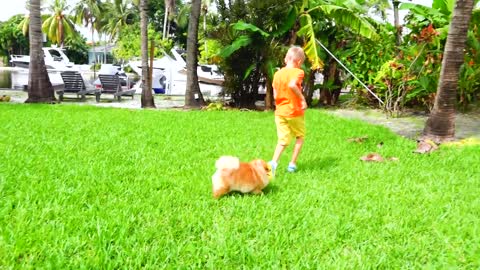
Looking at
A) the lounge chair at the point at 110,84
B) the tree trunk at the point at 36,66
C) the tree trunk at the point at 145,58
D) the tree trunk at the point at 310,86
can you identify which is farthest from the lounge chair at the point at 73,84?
the tree trunk at the point at 310,86

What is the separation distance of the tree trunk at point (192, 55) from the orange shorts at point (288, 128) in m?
8.82

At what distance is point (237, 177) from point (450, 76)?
4457mm

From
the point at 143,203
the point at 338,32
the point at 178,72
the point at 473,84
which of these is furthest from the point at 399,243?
the point at 178,72

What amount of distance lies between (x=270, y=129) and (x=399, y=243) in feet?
18.0

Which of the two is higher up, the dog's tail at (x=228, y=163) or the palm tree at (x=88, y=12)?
the palm tree at (x=88, y=12)

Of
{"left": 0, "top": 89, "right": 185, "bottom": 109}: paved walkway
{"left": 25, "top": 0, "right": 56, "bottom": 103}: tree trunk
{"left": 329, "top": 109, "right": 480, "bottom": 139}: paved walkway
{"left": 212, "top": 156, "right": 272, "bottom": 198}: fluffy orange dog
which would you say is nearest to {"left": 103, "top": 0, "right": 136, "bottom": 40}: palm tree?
{"left": 0, "top": 89, "right": 185, "bottom": 109}: paved walkway

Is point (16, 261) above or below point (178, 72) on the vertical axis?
below

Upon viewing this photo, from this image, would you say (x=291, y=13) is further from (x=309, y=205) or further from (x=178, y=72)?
(x=178, y=72)

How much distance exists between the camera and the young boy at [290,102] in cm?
474

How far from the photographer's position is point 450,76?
656 cm

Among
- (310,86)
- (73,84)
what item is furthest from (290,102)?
(73,84)

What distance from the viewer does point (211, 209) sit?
3516mm

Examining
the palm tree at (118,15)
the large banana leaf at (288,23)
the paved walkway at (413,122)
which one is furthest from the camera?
the palm tree at (118,15)

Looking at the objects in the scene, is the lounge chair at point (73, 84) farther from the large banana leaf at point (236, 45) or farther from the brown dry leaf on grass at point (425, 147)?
the brown dry leaf on grass at point (425, 147)
